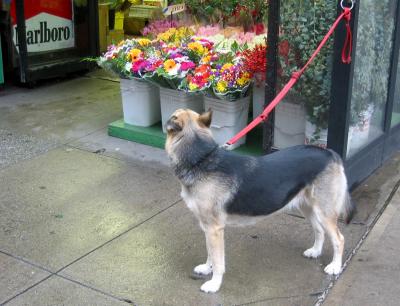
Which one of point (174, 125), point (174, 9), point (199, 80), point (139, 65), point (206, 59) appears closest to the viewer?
point (174, 125)

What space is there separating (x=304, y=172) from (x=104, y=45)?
7437 mm

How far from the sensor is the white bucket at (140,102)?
254 inches

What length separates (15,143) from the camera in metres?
6.40

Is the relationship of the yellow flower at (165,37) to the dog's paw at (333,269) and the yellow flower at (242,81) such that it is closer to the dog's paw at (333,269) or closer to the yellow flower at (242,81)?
the yellow flower at (242,81)

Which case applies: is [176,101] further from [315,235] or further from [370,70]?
[315,235]

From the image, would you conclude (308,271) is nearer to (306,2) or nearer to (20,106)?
(306,2)

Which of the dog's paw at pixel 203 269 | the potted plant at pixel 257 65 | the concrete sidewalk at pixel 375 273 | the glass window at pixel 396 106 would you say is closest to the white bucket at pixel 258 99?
the potted plant at pixel 257 65

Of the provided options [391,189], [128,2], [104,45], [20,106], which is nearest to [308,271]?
[391,189]

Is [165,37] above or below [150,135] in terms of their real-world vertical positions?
above

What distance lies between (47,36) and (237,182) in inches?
242

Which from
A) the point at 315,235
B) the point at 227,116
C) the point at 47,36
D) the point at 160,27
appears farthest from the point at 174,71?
the point at 47,36

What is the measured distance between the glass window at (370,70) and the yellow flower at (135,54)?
250 centimetres

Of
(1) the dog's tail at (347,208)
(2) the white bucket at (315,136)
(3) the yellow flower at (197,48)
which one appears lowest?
(1) the dog's tail at (347,208)

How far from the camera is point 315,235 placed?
4.06 metres
